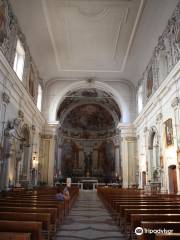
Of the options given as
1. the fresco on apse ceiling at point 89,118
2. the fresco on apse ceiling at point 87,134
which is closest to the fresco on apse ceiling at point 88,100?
the fresco on apse ceiling at point 89,118

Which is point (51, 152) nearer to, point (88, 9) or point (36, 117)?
point (36, 117)

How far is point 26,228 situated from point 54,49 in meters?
14.7

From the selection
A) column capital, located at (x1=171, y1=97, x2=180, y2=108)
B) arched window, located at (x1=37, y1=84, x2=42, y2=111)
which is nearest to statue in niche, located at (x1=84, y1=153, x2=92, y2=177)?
arched window, located at (x1=37, y1=84, x2=42, y2=111)

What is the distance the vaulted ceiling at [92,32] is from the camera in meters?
12.2

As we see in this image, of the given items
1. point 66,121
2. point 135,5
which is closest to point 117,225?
point 135,5

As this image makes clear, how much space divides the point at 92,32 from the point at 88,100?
1258 cm

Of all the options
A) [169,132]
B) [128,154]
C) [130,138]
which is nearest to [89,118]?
[130,138]

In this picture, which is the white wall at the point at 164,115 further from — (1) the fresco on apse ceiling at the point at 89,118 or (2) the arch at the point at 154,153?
(1) the fresco on apse ceiling at the point at 89,118

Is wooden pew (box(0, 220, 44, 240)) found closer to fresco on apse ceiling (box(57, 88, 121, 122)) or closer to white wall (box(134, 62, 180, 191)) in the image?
white wall (box(134, 62, 180, 191))

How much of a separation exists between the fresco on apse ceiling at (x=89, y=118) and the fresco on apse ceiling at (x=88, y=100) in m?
1.26

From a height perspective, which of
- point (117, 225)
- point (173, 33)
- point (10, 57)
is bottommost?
point (117, 225)

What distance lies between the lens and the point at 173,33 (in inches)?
475

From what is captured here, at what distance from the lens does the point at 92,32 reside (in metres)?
14.4

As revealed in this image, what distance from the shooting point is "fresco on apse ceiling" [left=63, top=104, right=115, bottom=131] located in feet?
91.4
